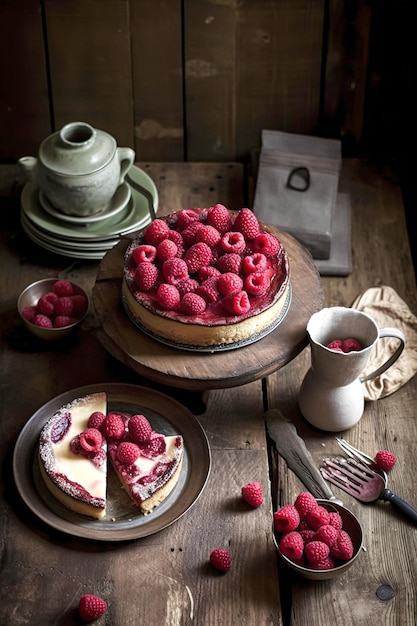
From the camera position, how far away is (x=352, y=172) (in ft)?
9.52

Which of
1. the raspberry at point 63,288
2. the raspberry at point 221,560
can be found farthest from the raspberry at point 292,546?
the raspberry at point 63,288

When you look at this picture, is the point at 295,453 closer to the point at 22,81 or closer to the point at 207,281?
the point at 207,281

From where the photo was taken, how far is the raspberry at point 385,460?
2.01 m

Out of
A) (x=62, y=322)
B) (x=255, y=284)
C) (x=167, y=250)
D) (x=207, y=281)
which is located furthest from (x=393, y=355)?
(x=62, y=322)

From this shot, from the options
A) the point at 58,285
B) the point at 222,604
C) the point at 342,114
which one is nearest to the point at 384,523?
the point at 222,604

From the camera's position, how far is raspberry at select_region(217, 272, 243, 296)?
196 cm

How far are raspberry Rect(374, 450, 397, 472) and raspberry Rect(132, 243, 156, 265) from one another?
2.21 feet

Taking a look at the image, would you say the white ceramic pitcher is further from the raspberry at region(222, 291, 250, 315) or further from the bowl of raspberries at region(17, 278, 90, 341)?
the bowl of raspberries at region(17, 278, 90, 341)

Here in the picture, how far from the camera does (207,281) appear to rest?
1984 millimetres

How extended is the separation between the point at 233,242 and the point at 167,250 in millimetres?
155

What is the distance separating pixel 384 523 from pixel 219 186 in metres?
1.29

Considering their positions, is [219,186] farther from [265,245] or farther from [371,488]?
[371,488]

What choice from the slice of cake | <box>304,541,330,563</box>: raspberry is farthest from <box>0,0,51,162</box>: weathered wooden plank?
<box>304,541,330,563</box>: raspberry

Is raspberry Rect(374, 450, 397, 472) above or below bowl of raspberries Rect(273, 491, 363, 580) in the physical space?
below
